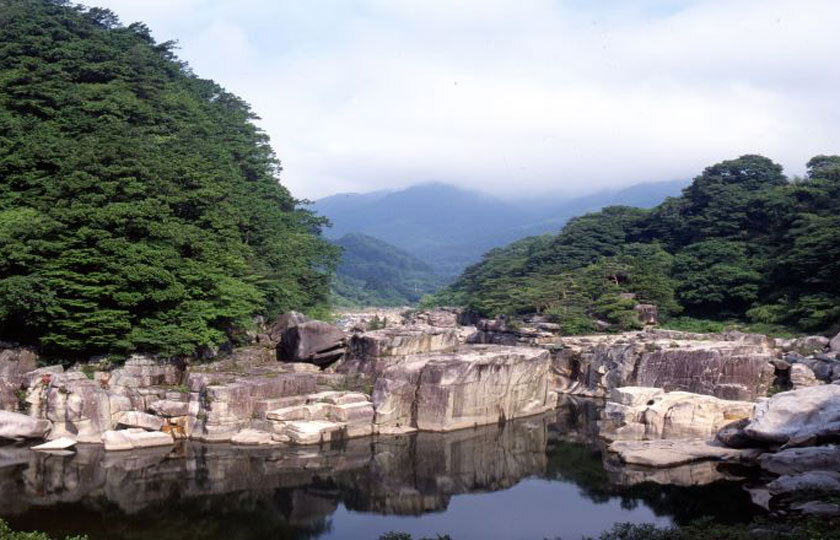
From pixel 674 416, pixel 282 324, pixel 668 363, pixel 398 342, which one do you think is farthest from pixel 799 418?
pixel 282 324

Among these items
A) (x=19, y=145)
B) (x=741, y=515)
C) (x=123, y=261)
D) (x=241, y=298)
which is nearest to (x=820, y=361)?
(x=741, y=515)

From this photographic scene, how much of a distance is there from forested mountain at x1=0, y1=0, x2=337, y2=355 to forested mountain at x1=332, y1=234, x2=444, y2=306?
44329 mm

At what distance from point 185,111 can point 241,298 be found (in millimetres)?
15731

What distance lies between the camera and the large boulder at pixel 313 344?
1105 inches

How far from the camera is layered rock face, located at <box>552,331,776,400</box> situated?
25891mm

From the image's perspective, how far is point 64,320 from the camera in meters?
22.9

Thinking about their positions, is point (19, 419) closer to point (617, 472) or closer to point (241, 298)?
point (241, 298)

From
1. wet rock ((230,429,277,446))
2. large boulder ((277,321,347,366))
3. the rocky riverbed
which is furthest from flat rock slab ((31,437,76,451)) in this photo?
large boulder ((277,321,347,366))

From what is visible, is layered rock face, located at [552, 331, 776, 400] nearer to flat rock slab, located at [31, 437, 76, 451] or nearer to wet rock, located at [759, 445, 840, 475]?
wet rock, located at [759, 445, 840, 475]

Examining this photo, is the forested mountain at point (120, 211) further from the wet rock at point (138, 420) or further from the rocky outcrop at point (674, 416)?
the rocky outcrop at point (674, 416)

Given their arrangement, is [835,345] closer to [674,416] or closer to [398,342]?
[674,416]

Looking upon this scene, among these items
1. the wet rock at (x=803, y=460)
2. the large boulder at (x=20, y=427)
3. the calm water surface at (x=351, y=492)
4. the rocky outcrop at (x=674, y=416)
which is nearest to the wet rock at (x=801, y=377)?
the rocky outcrop at (x=674, y=416)

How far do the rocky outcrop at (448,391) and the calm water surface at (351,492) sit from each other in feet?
5.03

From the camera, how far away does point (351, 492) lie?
18750 mm
